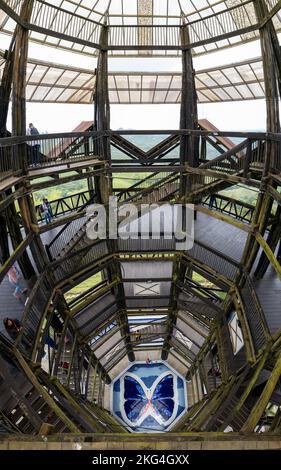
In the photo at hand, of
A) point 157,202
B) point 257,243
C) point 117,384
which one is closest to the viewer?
point 257,243

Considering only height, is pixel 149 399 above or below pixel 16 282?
below

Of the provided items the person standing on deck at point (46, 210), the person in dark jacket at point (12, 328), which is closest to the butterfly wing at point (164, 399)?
the person standing on deck at point (46, 210)

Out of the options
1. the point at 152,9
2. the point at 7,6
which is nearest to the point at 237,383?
the point at 7,6

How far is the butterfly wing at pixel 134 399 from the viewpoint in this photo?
2920cm

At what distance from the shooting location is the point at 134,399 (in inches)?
1187

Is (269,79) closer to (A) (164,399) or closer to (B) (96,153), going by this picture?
(B) (96,153)

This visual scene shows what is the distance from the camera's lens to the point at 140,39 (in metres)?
19.2

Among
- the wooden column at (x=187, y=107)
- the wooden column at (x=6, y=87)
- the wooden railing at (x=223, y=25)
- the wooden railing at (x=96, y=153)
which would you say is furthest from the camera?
the wooden column at (x=187, y=107)

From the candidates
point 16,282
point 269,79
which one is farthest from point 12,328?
point 269,79

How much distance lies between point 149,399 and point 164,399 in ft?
4.04

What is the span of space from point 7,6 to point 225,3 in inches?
403

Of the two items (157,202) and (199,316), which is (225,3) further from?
(199,316)

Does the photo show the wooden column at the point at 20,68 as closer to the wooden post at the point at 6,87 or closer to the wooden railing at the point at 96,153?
the wooden post at the point at 6,87

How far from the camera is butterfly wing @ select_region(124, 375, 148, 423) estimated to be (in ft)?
95.8
